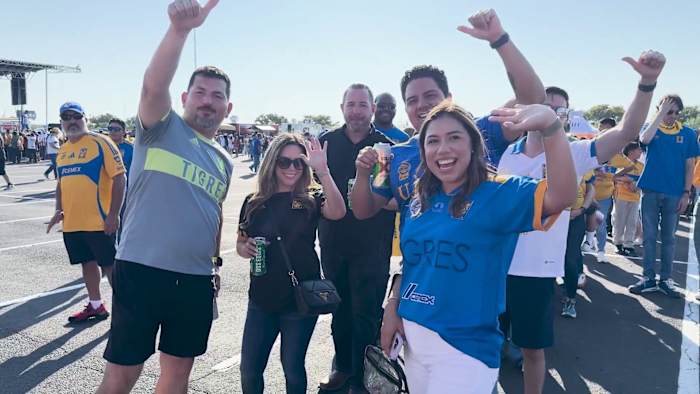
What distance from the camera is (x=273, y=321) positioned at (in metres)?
2.81

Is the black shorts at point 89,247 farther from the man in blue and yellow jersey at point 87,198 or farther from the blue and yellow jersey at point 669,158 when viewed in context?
the blue and yellow jersey at point 669,158

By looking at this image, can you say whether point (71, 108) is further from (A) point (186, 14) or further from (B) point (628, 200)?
(B) point (628, 200)

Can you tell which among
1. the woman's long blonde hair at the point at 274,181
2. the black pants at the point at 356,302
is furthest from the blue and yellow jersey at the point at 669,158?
the woman's long blonde hair at the point at 274,181

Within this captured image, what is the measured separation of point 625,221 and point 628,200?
410 millimetres

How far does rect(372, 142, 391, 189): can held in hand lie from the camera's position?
8.45 feet

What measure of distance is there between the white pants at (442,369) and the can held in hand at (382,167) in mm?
841

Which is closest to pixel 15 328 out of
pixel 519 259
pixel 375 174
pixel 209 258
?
pixel 209 258

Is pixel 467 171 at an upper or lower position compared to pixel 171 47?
lower

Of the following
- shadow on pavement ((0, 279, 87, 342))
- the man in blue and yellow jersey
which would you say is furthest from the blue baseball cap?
shadow on pavement ((0, 279, 87, 342))

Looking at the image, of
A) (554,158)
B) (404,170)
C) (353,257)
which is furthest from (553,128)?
(353,257)

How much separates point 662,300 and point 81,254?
6.60 metres

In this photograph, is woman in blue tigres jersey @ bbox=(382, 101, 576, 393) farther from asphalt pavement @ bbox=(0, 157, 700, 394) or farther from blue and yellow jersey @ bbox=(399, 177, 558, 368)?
asphalt pavement @ bbox=(0, 157, 700, 394)

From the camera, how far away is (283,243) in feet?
9.34

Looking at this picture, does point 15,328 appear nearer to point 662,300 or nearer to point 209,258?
point 209,258
